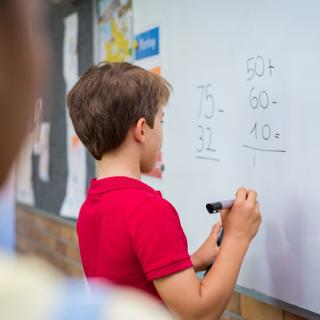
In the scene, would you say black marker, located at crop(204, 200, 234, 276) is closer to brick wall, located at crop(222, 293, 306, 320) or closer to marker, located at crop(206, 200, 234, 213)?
marker, located at crop(206, 200, 234, 213)

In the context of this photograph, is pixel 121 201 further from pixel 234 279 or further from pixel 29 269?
pixel 29 269

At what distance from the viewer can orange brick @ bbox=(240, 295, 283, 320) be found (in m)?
0.98

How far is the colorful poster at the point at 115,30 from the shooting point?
4.83ft

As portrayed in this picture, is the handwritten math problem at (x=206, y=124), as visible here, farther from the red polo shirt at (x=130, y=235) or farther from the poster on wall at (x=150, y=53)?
the red polo shirt at (x=130, y=235)

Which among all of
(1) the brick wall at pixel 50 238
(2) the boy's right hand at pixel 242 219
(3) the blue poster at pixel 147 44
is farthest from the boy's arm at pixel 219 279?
(1) the brick wall at pixel 50 238

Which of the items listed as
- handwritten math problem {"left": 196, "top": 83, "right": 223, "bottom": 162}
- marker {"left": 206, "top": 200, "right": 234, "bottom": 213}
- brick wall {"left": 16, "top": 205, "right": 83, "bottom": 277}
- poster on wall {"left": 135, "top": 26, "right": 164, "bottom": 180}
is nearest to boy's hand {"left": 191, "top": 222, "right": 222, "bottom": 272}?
marker {"left": 206, "top": 200, "right": 234, "bottom": 213}

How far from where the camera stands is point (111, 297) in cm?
27

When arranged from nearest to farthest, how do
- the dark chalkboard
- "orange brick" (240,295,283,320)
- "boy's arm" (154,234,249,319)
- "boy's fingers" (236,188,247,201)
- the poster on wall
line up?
"boy's arm" (154,234,249,319) → "boy's fingers" (236,188,247,201) → "orange brick" (240,295,283,320) → the poster on wall → the dark chalkboard

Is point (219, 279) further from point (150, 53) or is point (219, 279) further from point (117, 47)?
point (117, 47)

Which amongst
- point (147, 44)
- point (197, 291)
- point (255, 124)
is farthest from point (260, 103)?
point (147, 44)

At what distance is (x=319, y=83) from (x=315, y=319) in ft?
1.32

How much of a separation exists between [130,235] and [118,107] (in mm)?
232

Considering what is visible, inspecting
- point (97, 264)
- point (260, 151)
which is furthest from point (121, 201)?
point (260, 151)

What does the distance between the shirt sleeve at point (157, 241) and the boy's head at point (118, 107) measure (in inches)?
6.0
